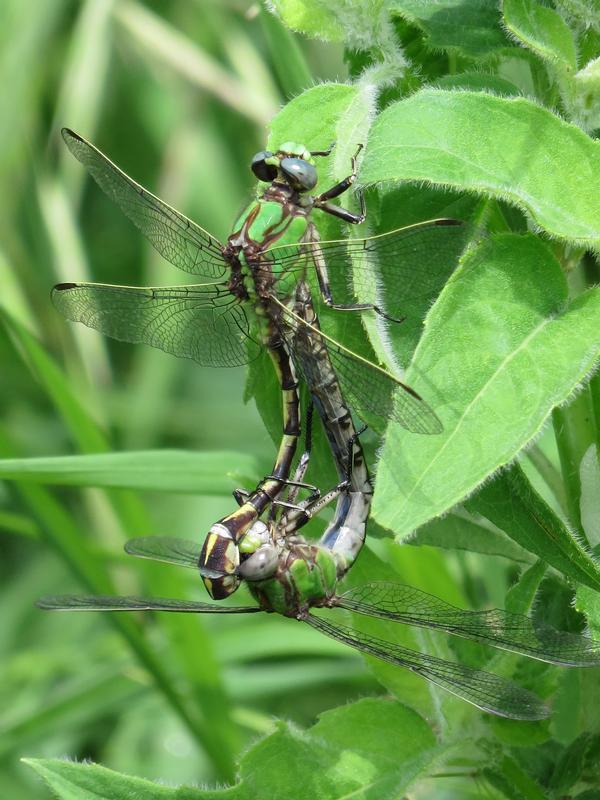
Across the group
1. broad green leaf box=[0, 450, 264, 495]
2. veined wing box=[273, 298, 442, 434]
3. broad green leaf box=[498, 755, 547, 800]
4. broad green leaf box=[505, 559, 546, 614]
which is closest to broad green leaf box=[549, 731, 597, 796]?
broad green leaf box=[498, 755, 547, 800]

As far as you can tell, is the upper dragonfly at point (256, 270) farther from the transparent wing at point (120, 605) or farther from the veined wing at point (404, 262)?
the transparent wing at point (120, 605)

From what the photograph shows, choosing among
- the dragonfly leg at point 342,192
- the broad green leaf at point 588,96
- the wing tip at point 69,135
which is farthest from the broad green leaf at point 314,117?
the wing tip at point 69,135

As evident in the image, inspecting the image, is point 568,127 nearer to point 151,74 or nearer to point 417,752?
point 417,752

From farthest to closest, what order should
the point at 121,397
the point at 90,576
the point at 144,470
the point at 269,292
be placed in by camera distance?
the point at 121,397, the point at 90,576, the point at 144,470, the point at 269,292

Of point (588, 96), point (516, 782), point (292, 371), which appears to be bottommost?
point (516, 782)

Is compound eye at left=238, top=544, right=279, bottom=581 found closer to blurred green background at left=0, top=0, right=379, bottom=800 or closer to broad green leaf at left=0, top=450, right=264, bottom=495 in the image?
broad green leaf at left=0, top=450, right=264, bottom=495

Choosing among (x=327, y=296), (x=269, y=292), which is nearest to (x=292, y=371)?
(x=327, y=296)

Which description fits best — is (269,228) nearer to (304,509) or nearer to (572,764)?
(304,509)
